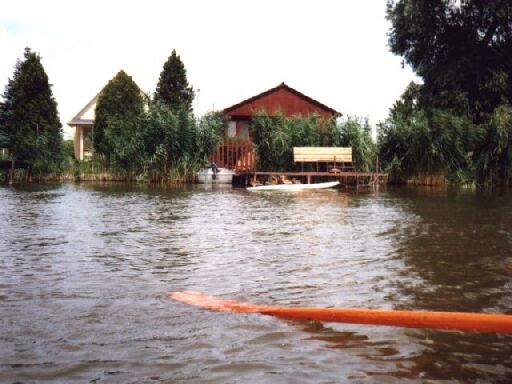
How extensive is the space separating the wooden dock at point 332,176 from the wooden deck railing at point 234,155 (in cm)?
64

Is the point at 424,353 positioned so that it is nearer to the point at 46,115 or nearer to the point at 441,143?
the point at 441,143

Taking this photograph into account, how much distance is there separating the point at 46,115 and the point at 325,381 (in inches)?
1336

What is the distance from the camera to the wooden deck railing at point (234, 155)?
989 inches

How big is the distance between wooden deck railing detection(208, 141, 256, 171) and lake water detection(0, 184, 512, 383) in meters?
15.4

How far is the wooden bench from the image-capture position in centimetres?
2275

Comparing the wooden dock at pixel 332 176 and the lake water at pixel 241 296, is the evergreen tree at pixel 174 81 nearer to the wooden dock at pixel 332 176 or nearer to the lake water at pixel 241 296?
the wooden dock at pixel 332 176

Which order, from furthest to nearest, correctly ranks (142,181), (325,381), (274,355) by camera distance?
(142,181)
(274,355)
(325,381)

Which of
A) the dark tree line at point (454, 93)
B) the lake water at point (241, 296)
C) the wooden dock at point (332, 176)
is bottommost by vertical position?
the lake water at point (241, 296)

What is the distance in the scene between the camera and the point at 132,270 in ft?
18.1

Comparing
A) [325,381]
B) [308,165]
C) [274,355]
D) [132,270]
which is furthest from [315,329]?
[308,165]

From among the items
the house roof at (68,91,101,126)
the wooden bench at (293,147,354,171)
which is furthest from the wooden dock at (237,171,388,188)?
the house roof at (68,91,101,126)

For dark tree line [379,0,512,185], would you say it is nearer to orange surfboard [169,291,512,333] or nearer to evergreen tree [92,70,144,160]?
evergreen tree [92,70,144,160]

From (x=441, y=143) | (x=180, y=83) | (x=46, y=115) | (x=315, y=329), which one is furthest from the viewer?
(x=180, y=83)

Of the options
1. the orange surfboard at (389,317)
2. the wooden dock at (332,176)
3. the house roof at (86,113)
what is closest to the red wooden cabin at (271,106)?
the house roof at (86,113)
